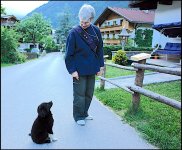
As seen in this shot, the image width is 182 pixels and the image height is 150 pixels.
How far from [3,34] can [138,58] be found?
837 inches

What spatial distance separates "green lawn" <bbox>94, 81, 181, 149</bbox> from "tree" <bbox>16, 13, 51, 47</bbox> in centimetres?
5103

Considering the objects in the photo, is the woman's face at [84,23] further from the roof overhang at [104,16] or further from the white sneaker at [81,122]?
the roof overhang at [104,16]

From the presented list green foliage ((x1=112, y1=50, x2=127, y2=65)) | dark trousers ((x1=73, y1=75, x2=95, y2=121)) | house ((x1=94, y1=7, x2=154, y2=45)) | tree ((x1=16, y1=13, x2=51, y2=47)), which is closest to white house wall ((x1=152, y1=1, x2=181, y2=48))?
green foliage ((x1=112, y1=50, x2=127, y2=65))

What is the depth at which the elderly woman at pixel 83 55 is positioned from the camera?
4.56 m

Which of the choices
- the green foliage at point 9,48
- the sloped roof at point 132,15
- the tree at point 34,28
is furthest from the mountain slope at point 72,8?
the green foliage at point 9,48

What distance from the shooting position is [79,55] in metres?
4.67

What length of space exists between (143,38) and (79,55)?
92.5 feet

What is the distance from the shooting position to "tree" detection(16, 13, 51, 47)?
56406mm

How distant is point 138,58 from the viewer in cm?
529

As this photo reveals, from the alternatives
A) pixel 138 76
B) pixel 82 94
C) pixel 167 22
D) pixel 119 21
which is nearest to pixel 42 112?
pixel 82 94

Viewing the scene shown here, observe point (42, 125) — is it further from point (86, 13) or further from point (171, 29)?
point (171, 29)

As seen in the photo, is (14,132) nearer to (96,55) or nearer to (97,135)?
(97,135)

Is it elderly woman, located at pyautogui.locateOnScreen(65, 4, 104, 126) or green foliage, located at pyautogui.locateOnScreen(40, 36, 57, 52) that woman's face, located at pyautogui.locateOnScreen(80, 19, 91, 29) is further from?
green foliage, located at pyautogui.locateOnScreen(40, 36, 57, 52)

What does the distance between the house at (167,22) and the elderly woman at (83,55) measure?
43.6 ft
